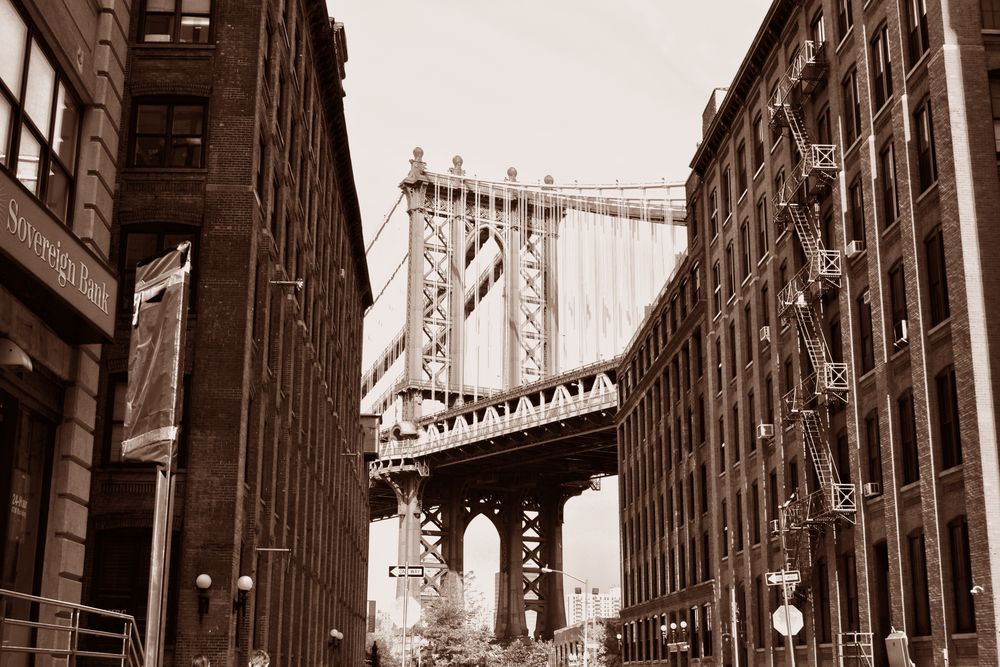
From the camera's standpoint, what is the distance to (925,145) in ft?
111

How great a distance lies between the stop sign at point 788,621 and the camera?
39.1 meters

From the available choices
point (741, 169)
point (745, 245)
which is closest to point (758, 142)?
point (741, 169)

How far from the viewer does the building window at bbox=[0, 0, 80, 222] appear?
49.4 ft

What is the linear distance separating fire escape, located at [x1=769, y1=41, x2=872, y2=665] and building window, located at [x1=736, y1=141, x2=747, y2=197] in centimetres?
806

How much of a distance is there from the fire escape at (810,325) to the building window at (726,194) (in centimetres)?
1077

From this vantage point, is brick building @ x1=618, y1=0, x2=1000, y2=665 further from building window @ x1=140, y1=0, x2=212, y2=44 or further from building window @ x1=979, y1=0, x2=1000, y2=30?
building window @ x1=140, y1=0, x2=212, y2=44

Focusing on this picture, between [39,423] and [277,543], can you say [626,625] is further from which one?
[39,423]

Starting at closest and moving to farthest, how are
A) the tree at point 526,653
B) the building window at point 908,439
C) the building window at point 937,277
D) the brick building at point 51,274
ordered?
the brick building at point 51,274, the building window at point 937,277, the building window at point 908,439, the tree at point 526,653

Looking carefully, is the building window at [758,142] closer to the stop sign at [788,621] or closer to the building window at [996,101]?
the building window at [996,101]

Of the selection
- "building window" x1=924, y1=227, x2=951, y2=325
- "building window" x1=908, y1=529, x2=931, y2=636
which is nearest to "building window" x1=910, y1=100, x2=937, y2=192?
"building window" x1=924, y1=227, x2=951, y2=325

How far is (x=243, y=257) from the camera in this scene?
1192 inches

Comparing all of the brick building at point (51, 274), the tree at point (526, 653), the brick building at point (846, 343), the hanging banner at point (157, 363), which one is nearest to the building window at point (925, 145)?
the brick building at point (846, 343)

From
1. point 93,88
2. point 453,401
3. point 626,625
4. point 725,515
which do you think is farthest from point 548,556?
point 93,88

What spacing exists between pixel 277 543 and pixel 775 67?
89.4 feet
